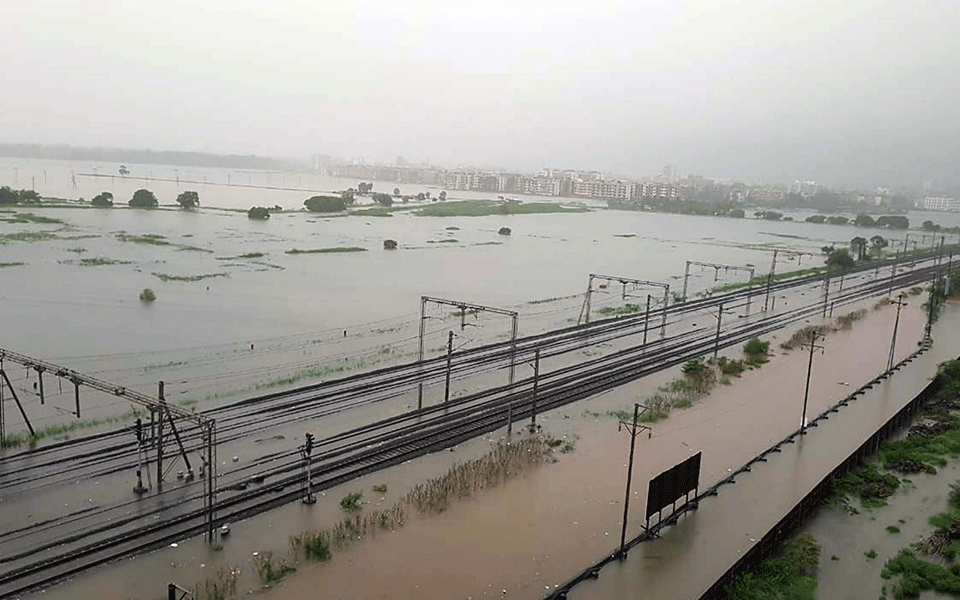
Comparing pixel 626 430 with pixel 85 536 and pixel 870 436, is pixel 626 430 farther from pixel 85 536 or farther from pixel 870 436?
pixel 85 536

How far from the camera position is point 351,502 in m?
7.22

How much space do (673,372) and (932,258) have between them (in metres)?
33.3

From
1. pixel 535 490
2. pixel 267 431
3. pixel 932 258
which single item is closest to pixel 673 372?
pixel 535 490

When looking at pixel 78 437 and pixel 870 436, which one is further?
pixel 870 436

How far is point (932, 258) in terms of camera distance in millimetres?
39062

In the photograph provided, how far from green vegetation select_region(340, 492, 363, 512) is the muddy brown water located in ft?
0.33

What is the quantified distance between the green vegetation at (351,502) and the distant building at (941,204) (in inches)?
5031

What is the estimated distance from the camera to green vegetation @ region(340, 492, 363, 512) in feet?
23.5

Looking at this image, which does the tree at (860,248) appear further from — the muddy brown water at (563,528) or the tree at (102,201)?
the tree at (102,201)

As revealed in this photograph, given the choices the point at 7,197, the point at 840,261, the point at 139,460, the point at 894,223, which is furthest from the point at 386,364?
the point at 894,223

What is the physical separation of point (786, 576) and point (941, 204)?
129360mm

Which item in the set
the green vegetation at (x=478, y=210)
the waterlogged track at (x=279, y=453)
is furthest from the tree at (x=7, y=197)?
the waterlogged track at (x=279, y=453)

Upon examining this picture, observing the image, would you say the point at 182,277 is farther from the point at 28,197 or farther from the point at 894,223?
the point at 894,223

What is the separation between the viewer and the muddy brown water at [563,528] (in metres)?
6.00
